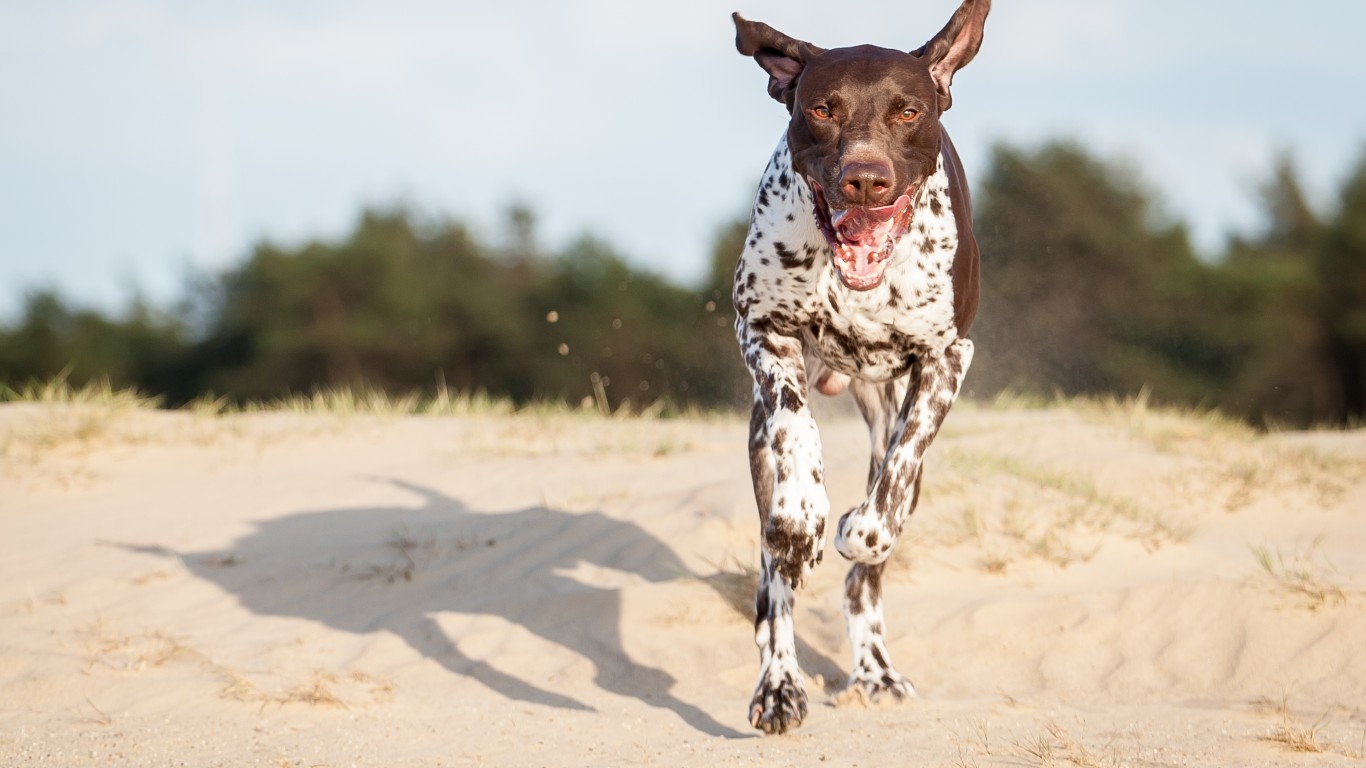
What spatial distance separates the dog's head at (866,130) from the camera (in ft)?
14.0

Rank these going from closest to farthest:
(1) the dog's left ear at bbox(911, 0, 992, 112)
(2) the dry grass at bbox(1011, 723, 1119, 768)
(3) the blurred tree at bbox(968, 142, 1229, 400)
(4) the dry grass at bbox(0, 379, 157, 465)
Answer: (2) the dry grass at bbox(1011, 723, 1119, 768) < (1) the dog's left ear at bbox(911, 0, 992, 112) < (4) the dry grass at bbox(0, 379, 157, 465) < (3) the blurred tree at bbox(968, 142, 1229, 400)

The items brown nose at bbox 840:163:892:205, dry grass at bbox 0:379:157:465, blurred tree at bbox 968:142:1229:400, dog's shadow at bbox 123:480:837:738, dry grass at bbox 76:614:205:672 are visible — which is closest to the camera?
brown nose at bbox 840:163:892:205

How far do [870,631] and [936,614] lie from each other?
25.8 inches

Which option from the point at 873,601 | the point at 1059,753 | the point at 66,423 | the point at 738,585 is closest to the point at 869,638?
the point at 873,601

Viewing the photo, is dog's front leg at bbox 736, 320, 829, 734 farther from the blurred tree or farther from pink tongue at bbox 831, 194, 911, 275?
the blurred tree

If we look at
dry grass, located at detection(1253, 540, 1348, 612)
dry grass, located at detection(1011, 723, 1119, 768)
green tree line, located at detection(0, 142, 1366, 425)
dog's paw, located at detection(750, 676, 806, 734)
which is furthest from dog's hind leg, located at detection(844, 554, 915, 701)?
green tree line, located at detection(0, 142, 1366, 425)

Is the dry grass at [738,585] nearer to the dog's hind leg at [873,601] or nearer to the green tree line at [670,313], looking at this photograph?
the dog's hind leg at [873,601]

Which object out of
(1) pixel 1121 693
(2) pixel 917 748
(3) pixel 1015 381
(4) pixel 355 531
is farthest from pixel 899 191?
(3) pixel 1015 381

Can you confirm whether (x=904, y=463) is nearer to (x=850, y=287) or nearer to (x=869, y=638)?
(x=850, y=287)

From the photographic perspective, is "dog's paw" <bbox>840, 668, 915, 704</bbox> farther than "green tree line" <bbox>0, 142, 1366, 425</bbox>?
No

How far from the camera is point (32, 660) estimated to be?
525 centimetres

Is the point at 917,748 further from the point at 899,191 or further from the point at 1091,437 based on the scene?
the point at 1091,437

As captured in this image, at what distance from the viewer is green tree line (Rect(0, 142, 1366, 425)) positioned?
25125 mm

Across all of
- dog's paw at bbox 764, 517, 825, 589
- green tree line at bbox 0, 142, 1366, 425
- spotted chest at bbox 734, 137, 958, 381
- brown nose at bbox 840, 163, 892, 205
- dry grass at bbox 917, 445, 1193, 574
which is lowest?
green tree line at bbox 0, 142, 1366, 425
